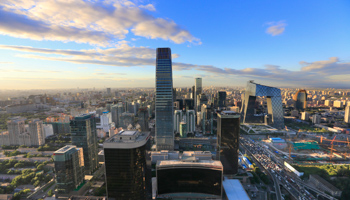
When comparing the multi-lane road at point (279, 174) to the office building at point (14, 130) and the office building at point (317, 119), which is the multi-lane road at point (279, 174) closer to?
the office building at point (317, 119)

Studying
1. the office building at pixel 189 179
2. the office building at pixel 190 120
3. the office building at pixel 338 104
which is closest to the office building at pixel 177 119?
the office building at pixel 190 120

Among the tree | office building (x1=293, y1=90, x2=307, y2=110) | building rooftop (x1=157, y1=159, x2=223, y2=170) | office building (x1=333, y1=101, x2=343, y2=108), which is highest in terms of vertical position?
office building (x1=293, y1=90, x2=307, y2=110)

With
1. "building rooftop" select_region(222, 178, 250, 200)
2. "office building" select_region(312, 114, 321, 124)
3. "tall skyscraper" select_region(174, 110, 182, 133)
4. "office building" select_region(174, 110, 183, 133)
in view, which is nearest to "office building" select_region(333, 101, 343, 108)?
"office building" select_region(312, 114, 321, 124)

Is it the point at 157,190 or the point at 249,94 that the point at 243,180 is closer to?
the point at 157,190

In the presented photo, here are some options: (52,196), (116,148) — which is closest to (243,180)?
(116,148)

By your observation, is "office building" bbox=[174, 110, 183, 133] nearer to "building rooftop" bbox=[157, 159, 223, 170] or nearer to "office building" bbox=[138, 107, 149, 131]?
"office building" bbox=[138, 107, 149, 131]

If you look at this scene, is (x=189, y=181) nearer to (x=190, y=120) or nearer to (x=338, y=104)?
(x=190, y=120)
